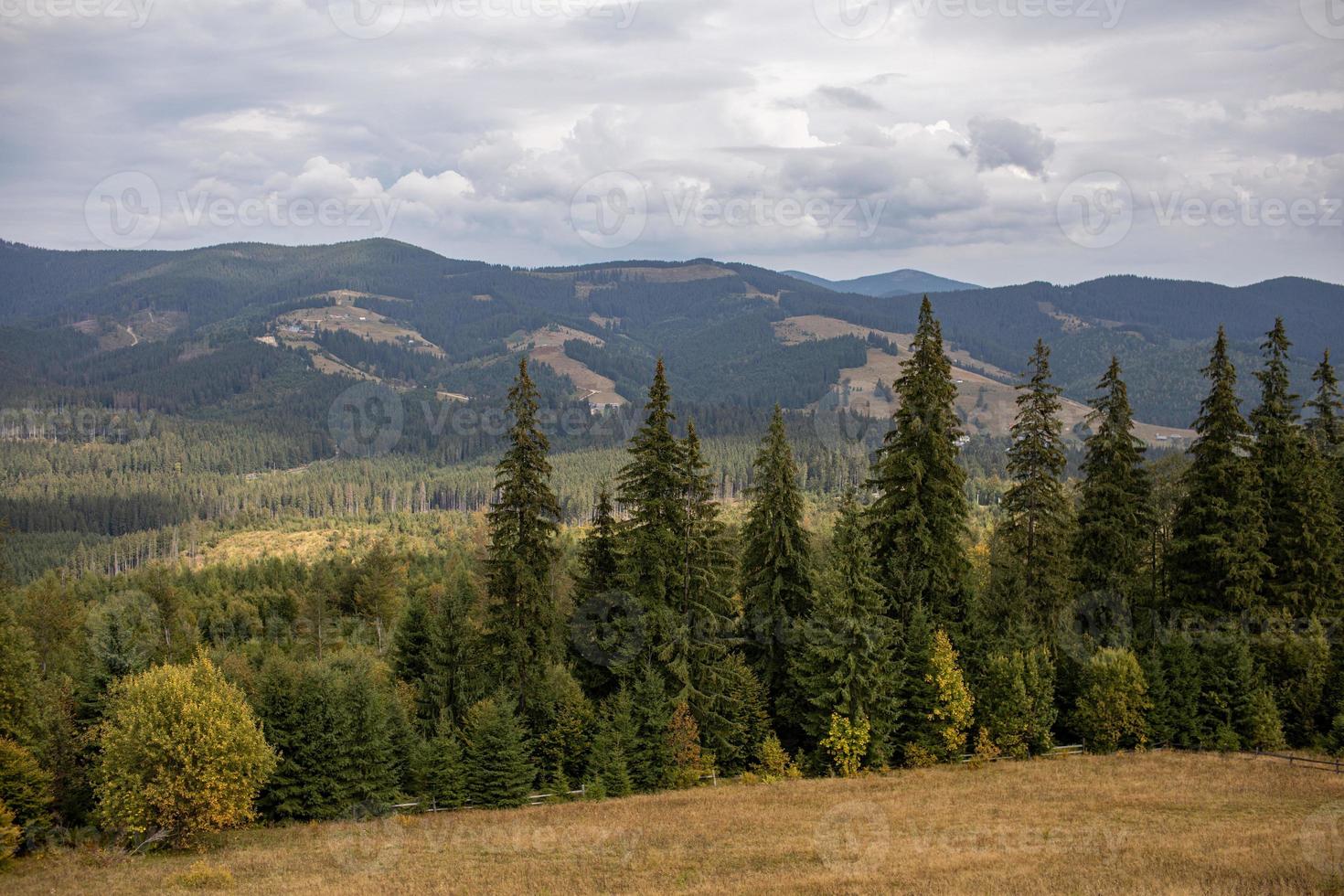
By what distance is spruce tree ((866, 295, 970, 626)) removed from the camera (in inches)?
1539

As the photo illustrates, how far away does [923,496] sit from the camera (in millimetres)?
40094

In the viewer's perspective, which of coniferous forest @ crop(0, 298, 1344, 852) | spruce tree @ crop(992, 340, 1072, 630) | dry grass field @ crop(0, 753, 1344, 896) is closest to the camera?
dry grass field @ crop(0, 753, 1344, 896)

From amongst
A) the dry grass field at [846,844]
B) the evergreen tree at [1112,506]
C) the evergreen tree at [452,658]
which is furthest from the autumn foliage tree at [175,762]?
the evergreen tree at [1112,506]

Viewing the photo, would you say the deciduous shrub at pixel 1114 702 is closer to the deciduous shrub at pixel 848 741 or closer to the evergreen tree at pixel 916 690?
the evergreen tree at pixel 916 690

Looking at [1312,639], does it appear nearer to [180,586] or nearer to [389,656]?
[389,656]

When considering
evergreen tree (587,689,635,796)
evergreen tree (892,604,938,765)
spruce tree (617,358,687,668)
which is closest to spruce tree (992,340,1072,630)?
evergreen tree (892,604,938,765)

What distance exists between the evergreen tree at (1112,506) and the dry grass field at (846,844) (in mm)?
9394

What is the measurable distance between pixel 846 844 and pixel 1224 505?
86.6ft

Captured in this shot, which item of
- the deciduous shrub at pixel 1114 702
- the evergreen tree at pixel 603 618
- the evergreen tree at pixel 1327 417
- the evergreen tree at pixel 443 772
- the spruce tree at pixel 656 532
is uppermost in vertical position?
the evergreen tree at pixel 1327 417

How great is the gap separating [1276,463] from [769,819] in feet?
100

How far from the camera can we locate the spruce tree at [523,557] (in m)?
36.9

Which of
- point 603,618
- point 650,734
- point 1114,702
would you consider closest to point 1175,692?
point 1114,702

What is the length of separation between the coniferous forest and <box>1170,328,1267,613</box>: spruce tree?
0.14 m

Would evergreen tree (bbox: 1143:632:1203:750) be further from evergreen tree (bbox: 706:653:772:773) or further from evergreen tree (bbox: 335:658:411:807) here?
evergreen tree (bbox: 335:658:411:807)
